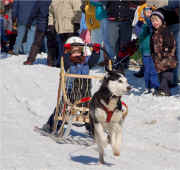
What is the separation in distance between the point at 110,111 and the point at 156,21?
3.97 meters

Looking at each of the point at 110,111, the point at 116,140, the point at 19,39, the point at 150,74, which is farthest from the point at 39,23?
the point at 116,140

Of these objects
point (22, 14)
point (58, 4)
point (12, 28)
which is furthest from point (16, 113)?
point (12, 28)

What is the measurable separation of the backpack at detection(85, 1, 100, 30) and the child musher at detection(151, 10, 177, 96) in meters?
2.55

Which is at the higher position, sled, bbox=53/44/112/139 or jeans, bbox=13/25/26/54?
jeans, bbox=13/25/26/54

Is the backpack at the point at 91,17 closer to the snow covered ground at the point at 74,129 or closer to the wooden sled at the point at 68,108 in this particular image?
the snow covered ground at the point at 74,129

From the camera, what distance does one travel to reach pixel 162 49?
9055mm

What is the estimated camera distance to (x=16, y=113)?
8836 millimetres

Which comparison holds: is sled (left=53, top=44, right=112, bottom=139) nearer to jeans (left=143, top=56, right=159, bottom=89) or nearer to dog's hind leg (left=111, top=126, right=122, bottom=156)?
dog's hind leg (left=111, top=126, right=122, bottom=156)

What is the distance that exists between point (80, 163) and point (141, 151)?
120cm

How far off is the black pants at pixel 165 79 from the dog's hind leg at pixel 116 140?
12.4 ft

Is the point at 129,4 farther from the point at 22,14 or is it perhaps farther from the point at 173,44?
the point at 22,14

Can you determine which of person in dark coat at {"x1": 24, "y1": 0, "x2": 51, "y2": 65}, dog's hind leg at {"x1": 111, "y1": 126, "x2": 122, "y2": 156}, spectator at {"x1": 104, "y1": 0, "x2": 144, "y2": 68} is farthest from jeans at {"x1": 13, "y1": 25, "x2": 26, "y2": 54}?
dog's hind leg at {"x1": 111, "y1": 126, "x2": 122, "y2": 156}

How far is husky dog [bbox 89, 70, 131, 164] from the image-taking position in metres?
5.50

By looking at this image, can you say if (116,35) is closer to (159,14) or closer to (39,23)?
(159,14)
